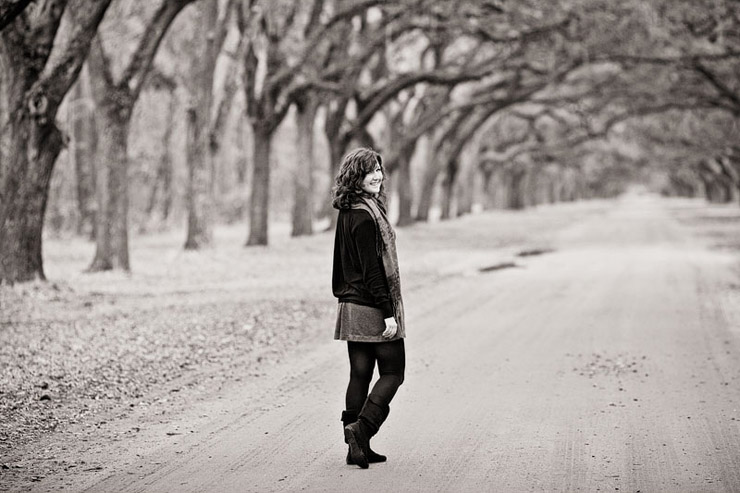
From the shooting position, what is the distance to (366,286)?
204 inches

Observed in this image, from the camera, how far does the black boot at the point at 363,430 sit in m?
5.23

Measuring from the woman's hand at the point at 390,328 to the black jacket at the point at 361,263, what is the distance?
0.04 meters

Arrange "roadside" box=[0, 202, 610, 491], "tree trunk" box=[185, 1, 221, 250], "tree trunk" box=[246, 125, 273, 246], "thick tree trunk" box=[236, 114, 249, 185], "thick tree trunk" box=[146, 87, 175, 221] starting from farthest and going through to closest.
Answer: "thick tree trunk" box=[236, 114, 249, 185]
"thick tree trunk" box=[146, 87, 175, 221]
"tree trunk" box=[246, 125, 273, 246]
"tree trunk" box=[185, 1, 221, 250]
"roadside" box=[0, 202, 610, 491]

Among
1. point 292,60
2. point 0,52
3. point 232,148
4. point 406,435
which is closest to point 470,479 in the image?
point 406,435

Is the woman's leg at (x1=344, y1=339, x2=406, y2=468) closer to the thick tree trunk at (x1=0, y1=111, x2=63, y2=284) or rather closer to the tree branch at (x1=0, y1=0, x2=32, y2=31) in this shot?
the tree branch at (x1=0, y1=0, x2=32, y2=31)

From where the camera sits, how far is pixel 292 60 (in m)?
26.1

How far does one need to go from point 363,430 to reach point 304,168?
22630 mm

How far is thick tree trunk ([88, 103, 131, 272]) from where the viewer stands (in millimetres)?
16281

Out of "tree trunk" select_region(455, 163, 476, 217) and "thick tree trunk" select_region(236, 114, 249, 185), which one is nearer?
"thick tree trunk" select_region(236, 114, 249, 185)

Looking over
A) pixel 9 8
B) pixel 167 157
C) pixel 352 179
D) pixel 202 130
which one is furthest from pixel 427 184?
pixel 352 179

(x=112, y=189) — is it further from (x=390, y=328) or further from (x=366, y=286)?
(x=390, y=328)

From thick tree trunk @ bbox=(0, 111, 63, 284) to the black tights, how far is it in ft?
30.8

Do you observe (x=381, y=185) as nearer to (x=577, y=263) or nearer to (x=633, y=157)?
(x=577, y=263)

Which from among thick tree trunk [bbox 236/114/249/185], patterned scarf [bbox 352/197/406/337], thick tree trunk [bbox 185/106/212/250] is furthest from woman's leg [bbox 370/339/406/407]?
thick tree trunk [bbox 236/114/249/185]
